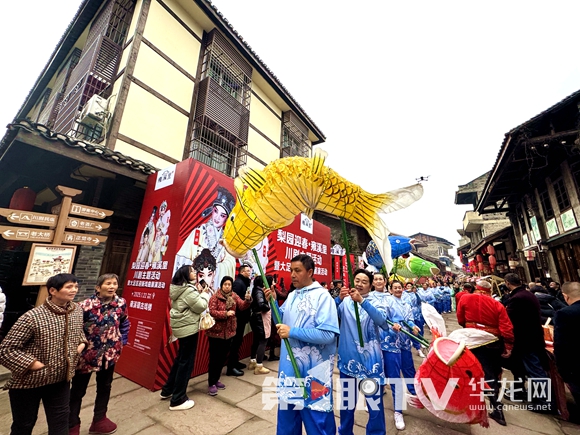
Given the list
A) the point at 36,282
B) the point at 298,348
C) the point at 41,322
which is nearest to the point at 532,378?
the point at 298,348

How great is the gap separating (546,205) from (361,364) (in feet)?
38.6

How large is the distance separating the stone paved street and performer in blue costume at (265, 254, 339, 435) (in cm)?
117

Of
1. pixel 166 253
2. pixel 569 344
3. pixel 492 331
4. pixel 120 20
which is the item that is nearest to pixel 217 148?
pixel 120 20

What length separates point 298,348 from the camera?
2.03 meters

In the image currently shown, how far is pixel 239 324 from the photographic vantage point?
185 inches

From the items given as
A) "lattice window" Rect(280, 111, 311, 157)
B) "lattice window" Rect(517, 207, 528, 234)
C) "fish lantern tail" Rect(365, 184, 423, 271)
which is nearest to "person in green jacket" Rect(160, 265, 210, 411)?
"fish lantern tail" Rect(365, 184, 423, 271)

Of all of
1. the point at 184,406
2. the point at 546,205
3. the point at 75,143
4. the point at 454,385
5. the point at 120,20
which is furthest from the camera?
the point at 546,205

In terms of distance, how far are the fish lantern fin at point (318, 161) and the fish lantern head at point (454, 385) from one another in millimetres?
1544

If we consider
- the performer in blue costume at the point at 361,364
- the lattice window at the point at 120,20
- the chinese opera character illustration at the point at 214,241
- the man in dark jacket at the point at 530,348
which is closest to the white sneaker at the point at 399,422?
the performer in blue costume at the point at 361,364

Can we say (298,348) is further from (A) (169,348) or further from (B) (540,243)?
(B) (540,243)

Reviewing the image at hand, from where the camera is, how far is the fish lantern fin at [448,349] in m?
1.63

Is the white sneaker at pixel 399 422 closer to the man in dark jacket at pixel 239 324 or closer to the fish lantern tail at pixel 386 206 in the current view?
the fish lantern tail at pixel 386 206

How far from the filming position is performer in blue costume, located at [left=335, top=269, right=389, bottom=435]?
244 centimetres

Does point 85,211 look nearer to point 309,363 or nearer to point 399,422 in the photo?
point 309,363
